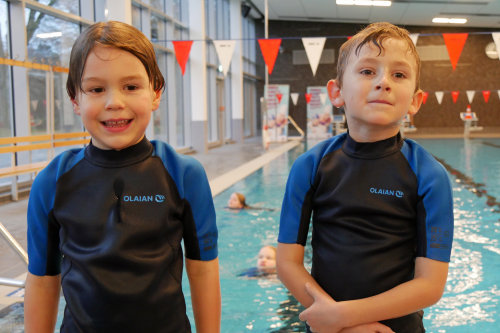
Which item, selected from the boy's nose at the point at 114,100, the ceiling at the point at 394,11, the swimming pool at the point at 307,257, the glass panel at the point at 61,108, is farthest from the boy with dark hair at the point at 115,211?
the ceiling at the point at 394,11

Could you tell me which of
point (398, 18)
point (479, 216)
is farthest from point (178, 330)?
point (398, 18)

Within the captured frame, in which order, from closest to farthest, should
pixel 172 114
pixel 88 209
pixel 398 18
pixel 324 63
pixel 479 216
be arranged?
pixel 88 209 → pixel 479 216 → pixel 172 114 → pixel 398 18 → pixel 324 63

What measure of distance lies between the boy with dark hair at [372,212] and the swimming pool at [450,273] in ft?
5.92

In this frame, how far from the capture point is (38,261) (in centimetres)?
113

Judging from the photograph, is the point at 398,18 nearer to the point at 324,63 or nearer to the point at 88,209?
the point at 324,63

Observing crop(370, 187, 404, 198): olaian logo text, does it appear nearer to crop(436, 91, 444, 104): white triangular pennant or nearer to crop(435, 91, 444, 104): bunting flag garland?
crop(435, 91, 444, 104): bunting flag garland

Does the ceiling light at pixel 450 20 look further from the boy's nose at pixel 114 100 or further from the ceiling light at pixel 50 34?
the boy's nose at pixel 114 100

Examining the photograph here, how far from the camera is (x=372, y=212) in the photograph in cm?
112

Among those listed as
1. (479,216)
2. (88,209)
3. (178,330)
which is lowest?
(479,216)

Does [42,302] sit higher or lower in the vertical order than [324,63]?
lower

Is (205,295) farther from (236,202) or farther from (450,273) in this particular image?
(236,202)

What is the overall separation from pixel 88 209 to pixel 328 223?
0.53 m

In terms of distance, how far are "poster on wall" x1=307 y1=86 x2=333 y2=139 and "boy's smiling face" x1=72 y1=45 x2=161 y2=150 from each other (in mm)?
17318

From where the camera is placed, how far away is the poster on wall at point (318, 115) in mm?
18188
